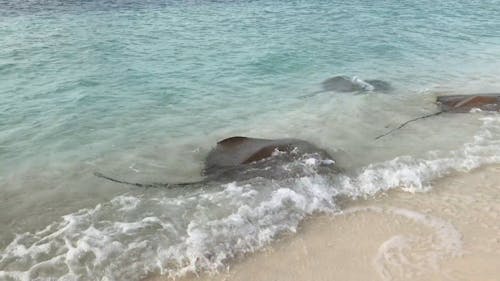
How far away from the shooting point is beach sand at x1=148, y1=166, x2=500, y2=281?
20.1ft

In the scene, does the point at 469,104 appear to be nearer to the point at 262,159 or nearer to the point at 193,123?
the point at 262,159

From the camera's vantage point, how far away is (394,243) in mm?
6672

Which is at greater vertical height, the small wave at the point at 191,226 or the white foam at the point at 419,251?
the small wave at the point at 191,226

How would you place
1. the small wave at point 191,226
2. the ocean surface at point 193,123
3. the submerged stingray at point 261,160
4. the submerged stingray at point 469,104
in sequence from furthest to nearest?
the submerged stingray at point 469,104
the submerged stingray at point 261,160
the ocean surface at point 193,123
the small wave at point 191,226

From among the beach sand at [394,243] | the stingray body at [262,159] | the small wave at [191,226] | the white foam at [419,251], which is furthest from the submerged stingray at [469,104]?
the white foam at [419,251]

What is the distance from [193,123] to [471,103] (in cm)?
644

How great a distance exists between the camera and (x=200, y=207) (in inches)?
301

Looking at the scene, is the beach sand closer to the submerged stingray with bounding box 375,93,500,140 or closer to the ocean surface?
the ocean surface

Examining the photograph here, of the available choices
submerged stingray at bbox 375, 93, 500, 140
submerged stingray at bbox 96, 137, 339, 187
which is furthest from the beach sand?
submerged stingray at bbox 375, 93, 500, 140

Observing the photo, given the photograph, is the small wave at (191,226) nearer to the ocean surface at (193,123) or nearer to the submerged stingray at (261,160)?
the ocean surface at (193,123)

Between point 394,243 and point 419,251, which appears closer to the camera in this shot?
point 419,251

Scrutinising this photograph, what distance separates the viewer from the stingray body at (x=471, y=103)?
1148 centimetres

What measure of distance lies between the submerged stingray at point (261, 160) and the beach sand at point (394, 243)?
1250mm

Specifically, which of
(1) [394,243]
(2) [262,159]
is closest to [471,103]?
(2) [262,159]
